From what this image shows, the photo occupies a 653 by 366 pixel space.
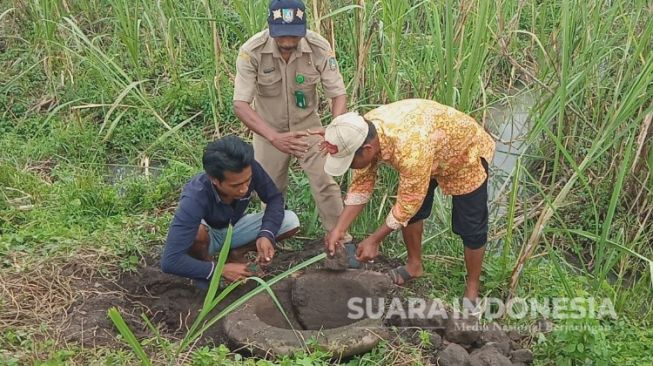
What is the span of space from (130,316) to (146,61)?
2.59 meters

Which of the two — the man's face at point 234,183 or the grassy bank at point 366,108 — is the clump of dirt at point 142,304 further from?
the man's face at point 234,183

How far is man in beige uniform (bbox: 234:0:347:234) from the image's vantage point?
3580mm

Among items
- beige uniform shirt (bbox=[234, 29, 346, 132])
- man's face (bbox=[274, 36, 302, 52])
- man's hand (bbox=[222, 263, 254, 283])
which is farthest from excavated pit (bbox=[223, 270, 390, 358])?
man's face (bbox=[274, 36, 302, 52])

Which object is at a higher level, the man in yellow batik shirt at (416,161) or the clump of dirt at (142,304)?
the man in yellow batik shirt at (416,161)

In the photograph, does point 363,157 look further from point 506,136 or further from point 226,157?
point 506,136

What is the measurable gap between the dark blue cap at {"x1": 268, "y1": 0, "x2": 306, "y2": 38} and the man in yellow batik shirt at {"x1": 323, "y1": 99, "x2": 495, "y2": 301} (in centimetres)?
64

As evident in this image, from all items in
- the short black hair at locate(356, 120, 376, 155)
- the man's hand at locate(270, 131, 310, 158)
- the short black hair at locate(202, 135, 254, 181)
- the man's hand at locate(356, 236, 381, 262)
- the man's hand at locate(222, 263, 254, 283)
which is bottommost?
the man's hand at locate(222, 263, 254, 283)

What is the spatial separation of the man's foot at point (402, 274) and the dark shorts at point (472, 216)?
0.34m

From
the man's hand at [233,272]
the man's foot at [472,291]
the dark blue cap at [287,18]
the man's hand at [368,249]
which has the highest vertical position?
the dark blue cap at [287,18]

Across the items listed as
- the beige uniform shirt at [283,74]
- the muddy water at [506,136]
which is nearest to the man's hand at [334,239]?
the beige uniform shirt at [283,74]

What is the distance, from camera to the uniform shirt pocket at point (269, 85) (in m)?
3.71

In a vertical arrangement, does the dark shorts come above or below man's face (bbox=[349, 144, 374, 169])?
below

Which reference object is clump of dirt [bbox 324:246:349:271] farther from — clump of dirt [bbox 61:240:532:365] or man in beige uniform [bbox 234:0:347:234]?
man in beige uniform [bbox 234:0:347:234]

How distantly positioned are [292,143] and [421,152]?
84 centimetres
